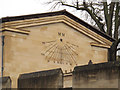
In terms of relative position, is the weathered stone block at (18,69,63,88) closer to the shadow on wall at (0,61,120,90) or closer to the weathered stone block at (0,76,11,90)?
the shadow on wall at (0,61,120,90)

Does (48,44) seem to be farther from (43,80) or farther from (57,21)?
(43,80)

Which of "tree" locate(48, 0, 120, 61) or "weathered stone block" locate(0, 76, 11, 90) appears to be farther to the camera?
"tree" locate(48, 0, 120, 61)

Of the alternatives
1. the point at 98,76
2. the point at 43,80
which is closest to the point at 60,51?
the point at 43,80

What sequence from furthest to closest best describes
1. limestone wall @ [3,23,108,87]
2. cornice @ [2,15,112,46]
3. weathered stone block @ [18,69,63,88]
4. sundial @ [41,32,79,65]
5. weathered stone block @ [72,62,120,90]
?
sundial @ [41,32,79,65], cornice @ [2,15,112,46], limestone wall @ [3,23,108,87], weathered stone block @ [18,69,63,88], weathered stone block @ [72,62,120,90]

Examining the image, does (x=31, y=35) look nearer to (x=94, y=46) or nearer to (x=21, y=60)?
(x=21, y=60)

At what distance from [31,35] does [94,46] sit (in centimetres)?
582

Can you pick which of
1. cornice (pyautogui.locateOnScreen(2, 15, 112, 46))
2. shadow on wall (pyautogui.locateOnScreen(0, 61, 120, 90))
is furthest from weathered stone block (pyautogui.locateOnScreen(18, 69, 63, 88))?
cornice (pyautogui.locateOnScreen(2, 15, 112, 46))

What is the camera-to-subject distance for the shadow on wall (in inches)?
444

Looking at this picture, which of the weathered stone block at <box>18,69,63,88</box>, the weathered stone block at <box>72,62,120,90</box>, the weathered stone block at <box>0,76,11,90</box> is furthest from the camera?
the weathered stone block at <box>0,76,11,90</box>

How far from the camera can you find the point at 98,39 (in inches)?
981

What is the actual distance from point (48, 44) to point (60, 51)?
40.9 inches

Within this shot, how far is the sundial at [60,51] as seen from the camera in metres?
21.5

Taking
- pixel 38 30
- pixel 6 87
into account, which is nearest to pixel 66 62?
pixel 38 30

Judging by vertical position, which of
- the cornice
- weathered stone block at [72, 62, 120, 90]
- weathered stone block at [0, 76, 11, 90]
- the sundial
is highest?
the cornice
